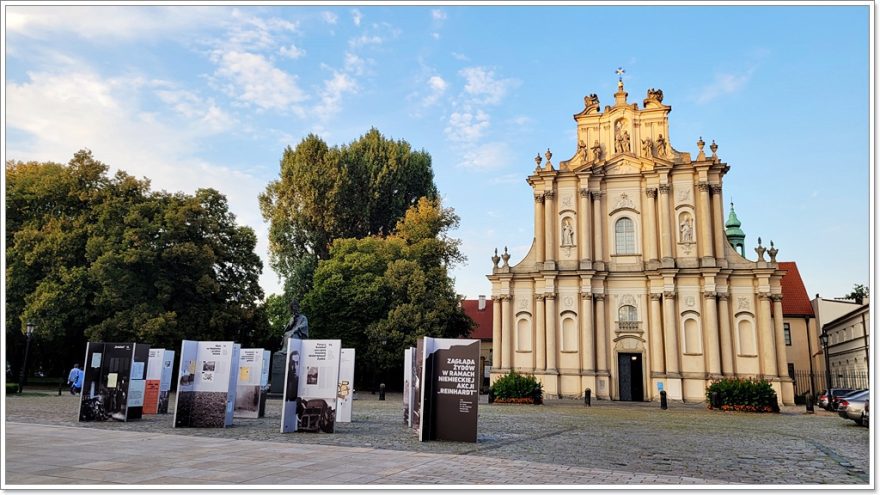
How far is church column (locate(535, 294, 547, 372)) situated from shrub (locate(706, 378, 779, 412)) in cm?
1098

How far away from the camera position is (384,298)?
4422cm

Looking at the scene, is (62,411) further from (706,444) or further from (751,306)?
(751,306)

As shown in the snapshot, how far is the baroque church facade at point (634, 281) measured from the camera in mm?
37188

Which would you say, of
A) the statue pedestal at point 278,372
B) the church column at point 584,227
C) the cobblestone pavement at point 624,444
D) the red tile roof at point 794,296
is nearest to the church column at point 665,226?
the church column at point 584,227

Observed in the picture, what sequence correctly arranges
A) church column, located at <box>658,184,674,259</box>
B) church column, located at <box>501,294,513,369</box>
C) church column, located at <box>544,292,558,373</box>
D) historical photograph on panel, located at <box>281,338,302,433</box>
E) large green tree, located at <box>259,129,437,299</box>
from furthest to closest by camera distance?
large green tree, located at <box>259,129,437,299</box> → church column, located at <box>501,294,513,369</box> → church column, located at <box>658,184,674,259</box> → church column, located at <box>544,292,558,373</box> → historical photograph on panel, located at <box>281,338,302,433</box>

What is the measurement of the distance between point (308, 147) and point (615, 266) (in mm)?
26144

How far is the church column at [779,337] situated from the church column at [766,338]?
0.43m

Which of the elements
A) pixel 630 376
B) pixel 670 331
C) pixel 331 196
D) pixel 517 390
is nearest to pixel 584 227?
pixel 670 331

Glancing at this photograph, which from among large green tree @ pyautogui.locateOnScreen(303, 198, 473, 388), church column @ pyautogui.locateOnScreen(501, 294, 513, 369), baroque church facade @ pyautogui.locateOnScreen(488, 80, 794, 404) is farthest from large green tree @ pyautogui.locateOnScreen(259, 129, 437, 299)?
church column @ pyautogui.locateOnScreen(501, 294, 513, 369)

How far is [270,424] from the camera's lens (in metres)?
17.3

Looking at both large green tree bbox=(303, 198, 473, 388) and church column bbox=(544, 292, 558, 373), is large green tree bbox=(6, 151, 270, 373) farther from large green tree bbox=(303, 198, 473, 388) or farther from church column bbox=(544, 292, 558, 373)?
church column bbox=(544, 292, 558, 373)

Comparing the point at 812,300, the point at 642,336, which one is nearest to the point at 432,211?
the point at 642,336

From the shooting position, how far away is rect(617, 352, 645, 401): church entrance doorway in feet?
125

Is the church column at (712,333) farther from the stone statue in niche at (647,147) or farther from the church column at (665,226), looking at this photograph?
the stone statue in niche at (647,147)
